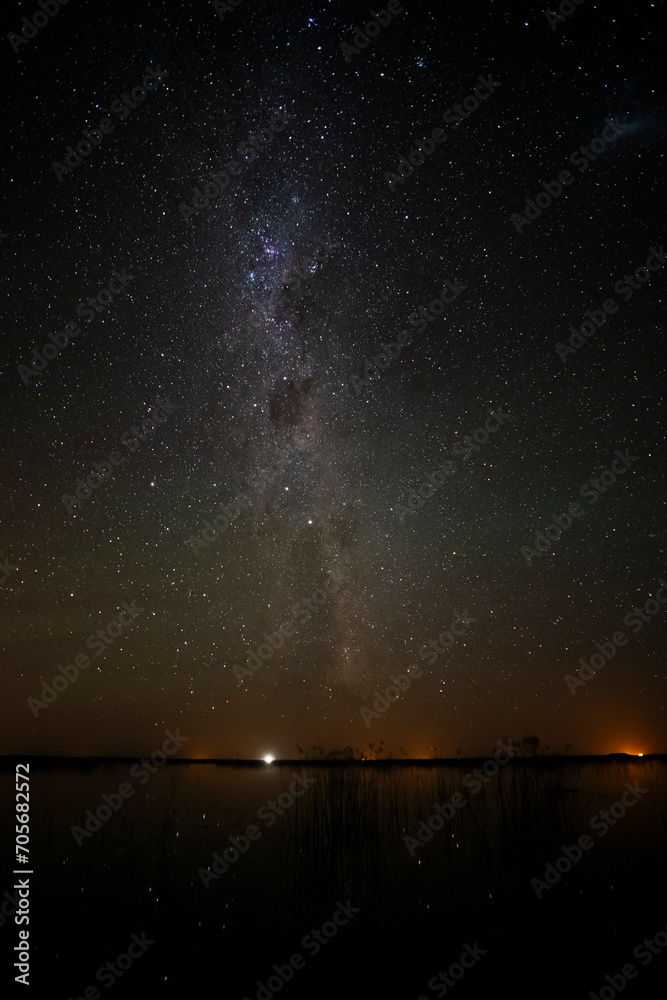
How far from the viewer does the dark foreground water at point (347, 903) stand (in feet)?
15.1

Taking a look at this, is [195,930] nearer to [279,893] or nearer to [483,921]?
[279,893]

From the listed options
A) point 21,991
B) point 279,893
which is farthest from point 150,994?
point 279,893

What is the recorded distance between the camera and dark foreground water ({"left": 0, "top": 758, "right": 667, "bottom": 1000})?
4.61 metres

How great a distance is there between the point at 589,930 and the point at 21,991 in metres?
5.58

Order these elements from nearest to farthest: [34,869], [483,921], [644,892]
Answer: [483,921], [644,892], [34,869]

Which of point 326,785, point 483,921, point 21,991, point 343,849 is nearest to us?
point 21,991

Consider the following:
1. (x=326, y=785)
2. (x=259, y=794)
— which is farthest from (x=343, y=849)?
(x=259, y=794)

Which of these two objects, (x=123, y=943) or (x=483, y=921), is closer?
(x=123, y=943)

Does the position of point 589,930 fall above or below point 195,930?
below

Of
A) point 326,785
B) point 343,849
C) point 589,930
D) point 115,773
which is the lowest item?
point 589,930

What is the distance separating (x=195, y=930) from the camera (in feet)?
18.6

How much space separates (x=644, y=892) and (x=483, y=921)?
2.67m

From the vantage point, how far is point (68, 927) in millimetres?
5582

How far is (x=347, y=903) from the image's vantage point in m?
6.72
